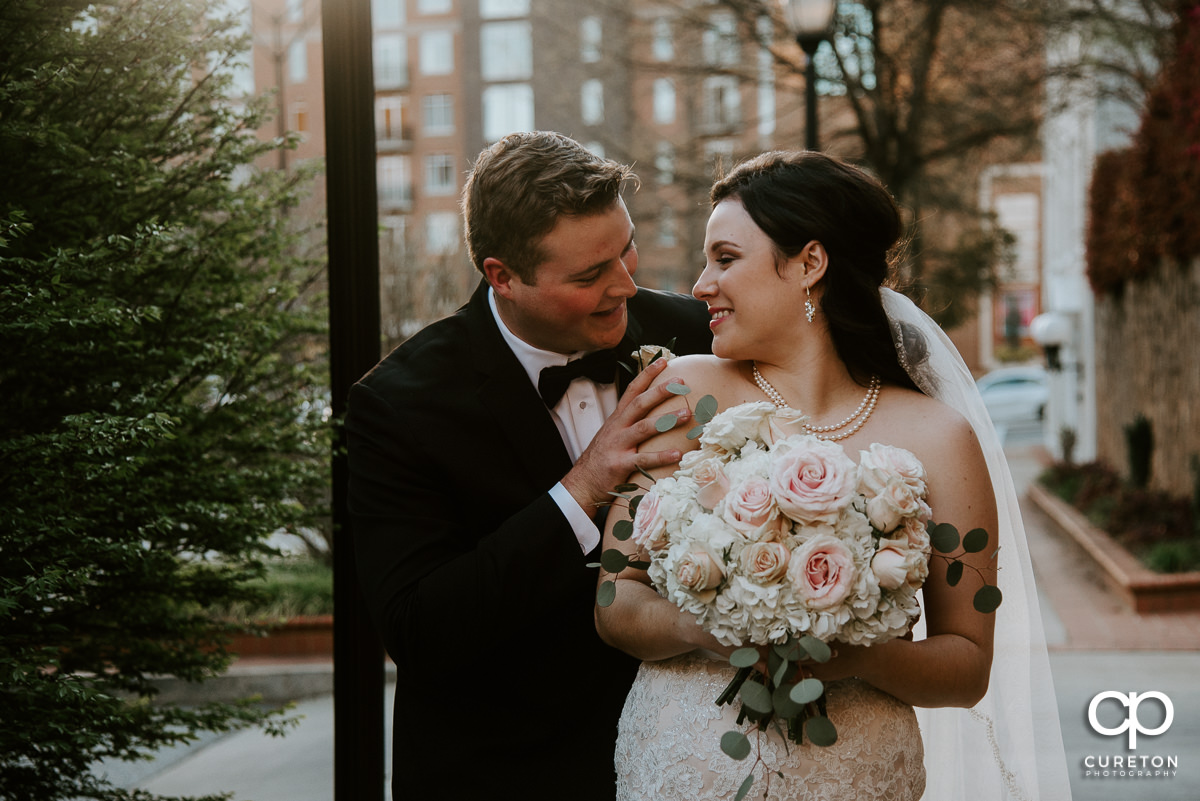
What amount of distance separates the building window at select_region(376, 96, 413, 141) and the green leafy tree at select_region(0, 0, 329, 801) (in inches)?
2085

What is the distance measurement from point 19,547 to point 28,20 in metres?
1.49

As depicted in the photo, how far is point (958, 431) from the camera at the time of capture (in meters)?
2.46

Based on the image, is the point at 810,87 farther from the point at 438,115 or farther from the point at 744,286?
the point at 438,115

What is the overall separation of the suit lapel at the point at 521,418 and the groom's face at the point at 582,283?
0.15 metres

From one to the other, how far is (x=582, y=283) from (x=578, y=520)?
647mm

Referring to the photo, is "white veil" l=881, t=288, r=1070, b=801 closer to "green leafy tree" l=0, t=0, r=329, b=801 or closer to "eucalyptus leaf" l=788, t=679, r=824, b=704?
"eucalyptus leaf" l=788, t=679, r=824, b=704

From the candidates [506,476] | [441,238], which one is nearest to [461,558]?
[506,476]

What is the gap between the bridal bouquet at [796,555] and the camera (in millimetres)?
1955

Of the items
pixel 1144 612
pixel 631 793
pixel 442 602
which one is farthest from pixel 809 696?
pixel 1144 612

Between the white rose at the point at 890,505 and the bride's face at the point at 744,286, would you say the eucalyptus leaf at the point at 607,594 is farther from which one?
the bride's face at the point at 744,286

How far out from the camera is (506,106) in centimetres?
4200

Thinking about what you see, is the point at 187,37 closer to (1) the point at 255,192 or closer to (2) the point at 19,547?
Result: (1) the point at 255,192

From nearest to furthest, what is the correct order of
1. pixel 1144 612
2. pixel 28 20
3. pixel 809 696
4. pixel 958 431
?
pixel 809 696 < pixel 958 431 < pixel 28 20 < pixel 1144 612

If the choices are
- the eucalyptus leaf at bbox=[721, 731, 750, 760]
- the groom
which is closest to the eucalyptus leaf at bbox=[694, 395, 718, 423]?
the groom
